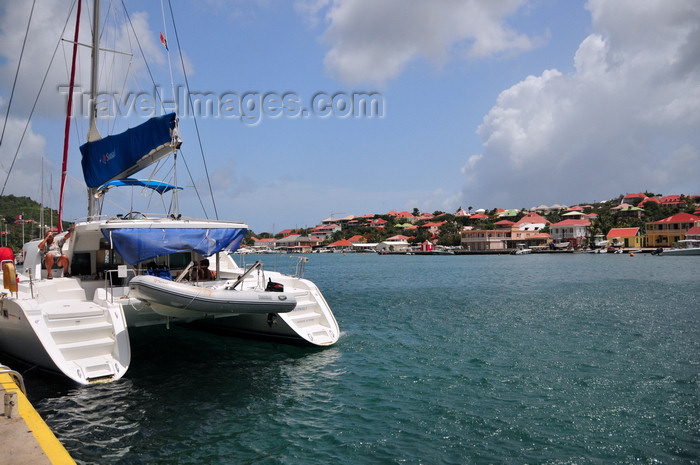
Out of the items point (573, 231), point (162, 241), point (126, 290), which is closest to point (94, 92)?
point (162, 241)

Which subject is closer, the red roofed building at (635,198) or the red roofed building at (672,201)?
the red roofed building at (672,201)

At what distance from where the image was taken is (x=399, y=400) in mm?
7379

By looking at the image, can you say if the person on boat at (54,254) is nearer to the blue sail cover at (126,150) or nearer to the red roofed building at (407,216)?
the blue sail cover at (126,150)

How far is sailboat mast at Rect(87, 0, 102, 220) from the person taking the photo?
12414 millimetres

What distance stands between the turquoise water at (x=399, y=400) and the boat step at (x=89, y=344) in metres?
0.71

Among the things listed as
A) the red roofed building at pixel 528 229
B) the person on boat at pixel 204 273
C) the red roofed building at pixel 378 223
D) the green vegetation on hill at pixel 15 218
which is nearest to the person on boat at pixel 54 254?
the person on boat at pixel 204 273

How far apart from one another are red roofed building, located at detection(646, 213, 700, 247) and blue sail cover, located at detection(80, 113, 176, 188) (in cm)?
8715

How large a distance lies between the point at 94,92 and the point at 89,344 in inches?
301

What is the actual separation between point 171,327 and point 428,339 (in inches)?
268

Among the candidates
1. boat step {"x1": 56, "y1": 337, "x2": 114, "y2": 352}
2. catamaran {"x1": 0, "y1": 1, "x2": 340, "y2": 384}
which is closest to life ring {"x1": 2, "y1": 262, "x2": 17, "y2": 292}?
catamaran {"x1": 0, "y1": 1, "x2": 340, "y2": 384}

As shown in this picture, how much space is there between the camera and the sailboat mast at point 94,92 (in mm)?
12414

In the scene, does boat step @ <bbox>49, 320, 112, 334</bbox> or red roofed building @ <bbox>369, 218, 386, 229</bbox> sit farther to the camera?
red roofed building @ <bbox>369, 218, 386, 229</bbox>

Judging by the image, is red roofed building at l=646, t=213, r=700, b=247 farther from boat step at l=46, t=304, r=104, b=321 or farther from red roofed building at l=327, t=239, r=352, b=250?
boat step at l=46, t=304, r=104, b=321

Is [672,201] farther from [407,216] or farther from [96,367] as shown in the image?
[96,367]
